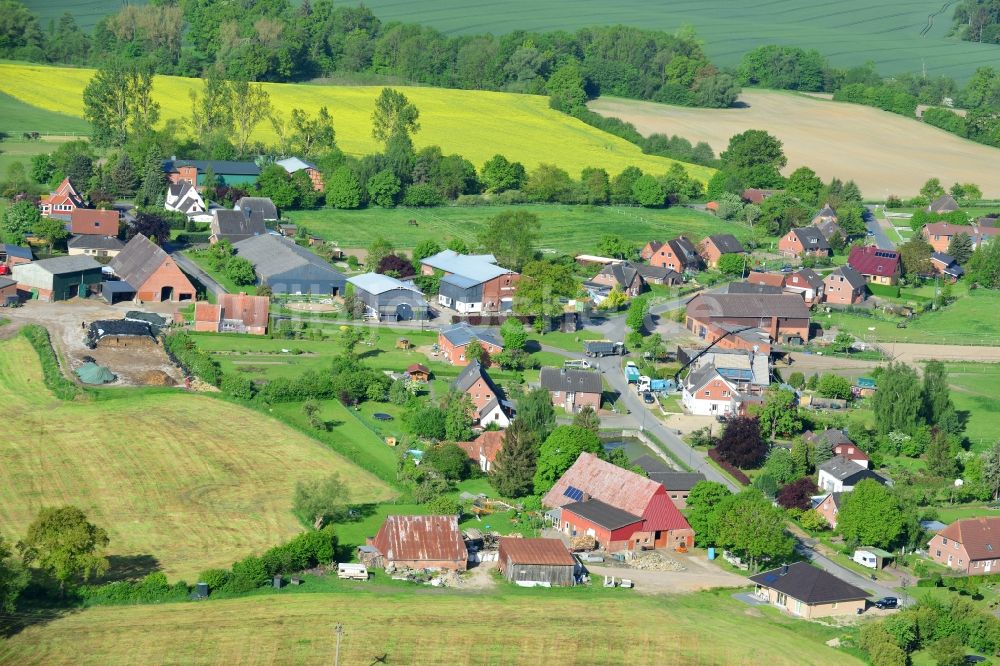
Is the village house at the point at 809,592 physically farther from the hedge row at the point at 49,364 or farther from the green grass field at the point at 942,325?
the green grass field at the point at 942,325

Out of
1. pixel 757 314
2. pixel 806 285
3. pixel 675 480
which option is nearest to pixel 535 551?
pixel 675 480

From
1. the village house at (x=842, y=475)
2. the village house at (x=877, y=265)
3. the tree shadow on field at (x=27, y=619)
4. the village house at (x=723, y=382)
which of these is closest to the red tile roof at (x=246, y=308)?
the village house at (x=723, y=382)

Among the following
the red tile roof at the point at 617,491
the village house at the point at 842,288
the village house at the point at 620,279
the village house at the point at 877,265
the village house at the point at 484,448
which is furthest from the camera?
the village house at the point at 877,265

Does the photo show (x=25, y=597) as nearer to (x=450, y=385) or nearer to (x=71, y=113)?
(x=450, y=385)

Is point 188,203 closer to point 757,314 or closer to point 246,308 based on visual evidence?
point 246,308

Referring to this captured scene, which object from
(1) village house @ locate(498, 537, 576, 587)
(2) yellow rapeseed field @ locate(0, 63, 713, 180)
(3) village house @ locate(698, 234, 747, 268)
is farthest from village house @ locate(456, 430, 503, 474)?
(2) yellow rapeseed field @ locate(0, 63, 713, 180)

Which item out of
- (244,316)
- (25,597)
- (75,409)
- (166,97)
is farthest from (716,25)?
(25,597)
